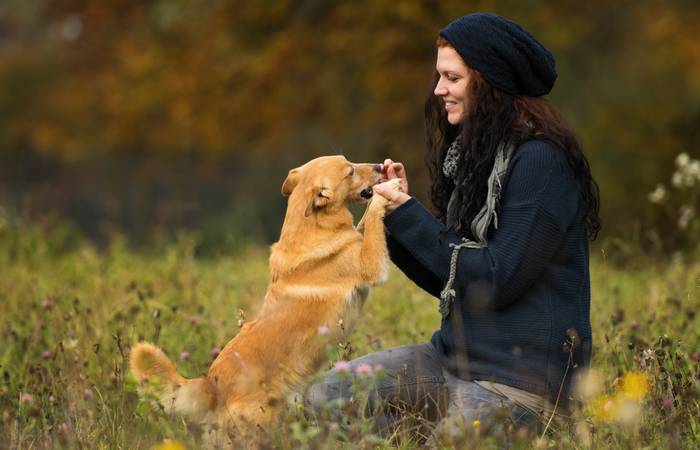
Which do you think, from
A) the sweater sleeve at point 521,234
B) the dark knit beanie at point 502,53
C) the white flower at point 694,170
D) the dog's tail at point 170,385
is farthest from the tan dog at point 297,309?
the white flower at point 694,170

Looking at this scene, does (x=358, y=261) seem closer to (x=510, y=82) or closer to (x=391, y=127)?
(x=510, y=82)

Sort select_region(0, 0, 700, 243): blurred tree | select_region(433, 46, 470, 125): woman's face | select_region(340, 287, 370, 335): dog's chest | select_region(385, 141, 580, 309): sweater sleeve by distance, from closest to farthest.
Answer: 1. select_region(385, 141, 580, 309): sweater sleeve
2. select_region(433, 46, 470, 125): woman's face
3. select_region(340, 287, 370, 335): dog's chest
4. select_region(0, 0, 700, 243): blurred tree

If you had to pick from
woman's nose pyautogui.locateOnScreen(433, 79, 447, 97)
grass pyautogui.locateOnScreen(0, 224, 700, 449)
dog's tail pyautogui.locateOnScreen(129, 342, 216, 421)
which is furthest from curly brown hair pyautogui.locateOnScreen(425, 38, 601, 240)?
dog's tail pyautogui.locateOnScreen(129, 342, 216, 421)

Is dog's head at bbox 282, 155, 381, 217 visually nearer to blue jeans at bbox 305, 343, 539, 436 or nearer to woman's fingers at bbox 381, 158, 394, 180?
woman's fingers at bbox 381, 158, 394, 180

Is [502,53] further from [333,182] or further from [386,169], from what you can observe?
[333,182]

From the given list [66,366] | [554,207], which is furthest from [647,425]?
[66,366]

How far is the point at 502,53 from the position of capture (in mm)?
3443

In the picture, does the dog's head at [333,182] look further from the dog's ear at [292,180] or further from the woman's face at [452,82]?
the woman's face at [452,82]

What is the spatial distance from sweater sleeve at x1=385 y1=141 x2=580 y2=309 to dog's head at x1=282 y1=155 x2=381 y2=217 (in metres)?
0.65

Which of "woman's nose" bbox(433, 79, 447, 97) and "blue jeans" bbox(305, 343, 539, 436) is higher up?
"woman's nose" bbox(433, 79, 447, 97)

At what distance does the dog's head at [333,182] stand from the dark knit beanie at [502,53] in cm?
79

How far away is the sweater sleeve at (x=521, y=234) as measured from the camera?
11.0ft

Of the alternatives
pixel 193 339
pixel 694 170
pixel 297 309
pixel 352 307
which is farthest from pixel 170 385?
pixel 694 170

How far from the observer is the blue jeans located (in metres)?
3.43
